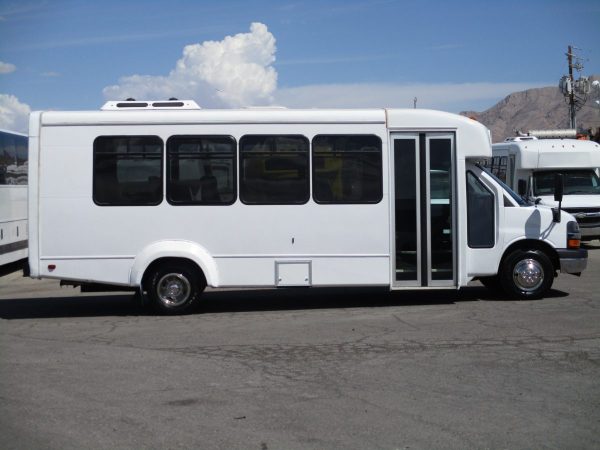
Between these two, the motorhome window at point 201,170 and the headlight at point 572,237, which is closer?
the motorhome window at point 201,170

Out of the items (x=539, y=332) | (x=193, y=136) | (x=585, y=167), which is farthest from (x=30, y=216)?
(x=585, y=167)

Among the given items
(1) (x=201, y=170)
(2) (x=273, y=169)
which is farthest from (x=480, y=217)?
(1) (x=201, y=170)

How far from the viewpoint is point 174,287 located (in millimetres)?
10844

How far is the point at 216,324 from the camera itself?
10242 millimetres

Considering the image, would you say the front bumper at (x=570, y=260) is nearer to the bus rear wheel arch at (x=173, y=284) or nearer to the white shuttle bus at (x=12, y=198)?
the bus rear wheel arch at (x=173, y=284)

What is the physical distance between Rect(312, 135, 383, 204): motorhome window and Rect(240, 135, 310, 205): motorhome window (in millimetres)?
202

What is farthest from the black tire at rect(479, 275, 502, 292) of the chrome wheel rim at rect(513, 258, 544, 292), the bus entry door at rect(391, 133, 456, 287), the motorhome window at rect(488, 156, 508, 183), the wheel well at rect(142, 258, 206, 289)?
the motorhome window at rect(488, 156, 508, 183)

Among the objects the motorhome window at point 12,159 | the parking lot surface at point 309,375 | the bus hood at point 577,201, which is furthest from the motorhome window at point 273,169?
the bus hood at point 577,201

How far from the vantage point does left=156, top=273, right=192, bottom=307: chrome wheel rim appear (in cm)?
1079

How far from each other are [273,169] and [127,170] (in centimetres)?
208

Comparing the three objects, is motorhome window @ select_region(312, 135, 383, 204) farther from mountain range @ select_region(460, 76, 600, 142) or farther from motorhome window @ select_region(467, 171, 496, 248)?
mountain range @ select_region(460, 76, 600, 142)

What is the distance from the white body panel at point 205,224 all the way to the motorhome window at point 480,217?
50.3 inches

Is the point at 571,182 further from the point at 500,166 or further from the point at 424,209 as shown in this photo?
the point at 424,209

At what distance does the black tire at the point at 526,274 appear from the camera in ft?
37.4
